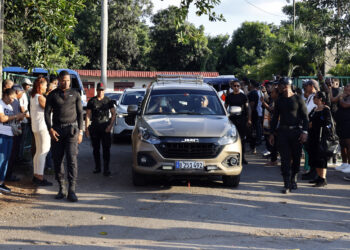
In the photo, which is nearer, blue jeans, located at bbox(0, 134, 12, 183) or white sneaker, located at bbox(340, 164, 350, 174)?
blue jeans, located at bbox(0, 134, 12, 183)

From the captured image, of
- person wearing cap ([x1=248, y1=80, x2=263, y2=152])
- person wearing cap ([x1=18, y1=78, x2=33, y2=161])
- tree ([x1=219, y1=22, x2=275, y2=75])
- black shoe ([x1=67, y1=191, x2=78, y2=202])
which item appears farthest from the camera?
tree ([x1=219, y1=22, x2=275, y2=75])

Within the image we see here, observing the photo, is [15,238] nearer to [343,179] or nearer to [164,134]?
[164,134]

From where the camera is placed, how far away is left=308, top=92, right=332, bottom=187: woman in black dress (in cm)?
911

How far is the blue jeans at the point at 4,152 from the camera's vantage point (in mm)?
8398

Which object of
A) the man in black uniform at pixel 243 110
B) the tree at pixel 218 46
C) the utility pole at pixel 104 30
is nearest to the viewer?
the man in black uniform at pixel 243 110

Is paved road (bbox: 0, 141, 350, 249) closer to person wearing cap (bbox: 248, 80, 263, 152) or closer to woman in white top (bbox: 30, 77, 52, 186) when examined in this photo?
woman in white top (bbox: 30, 77, 52, 186)

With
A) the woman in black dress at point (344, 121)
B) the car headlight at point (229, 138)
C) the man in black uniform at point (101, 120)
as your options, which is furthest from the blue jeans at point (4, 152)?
the woman in black dress at point (344, 121)

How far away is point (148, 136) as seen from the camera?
27.7 ft

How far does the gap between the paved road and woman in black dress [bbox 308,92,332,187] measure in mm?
301

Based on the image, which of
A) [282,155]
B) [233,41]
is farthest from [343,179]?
[233,41]

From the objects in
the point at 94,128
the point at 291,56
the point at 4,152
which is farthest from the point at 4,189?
the point at 291,56

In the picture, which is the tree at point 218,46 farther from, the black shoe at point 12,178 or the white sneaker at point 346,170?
the black shoe at point 12,178

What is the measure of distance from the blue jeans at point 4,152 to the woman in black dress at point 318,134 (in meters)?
5.48

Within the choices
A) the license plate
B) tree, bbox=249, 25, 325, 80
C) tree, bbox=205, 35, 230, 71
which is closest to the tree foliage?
tree, bbox=205, 35, 230, 71
